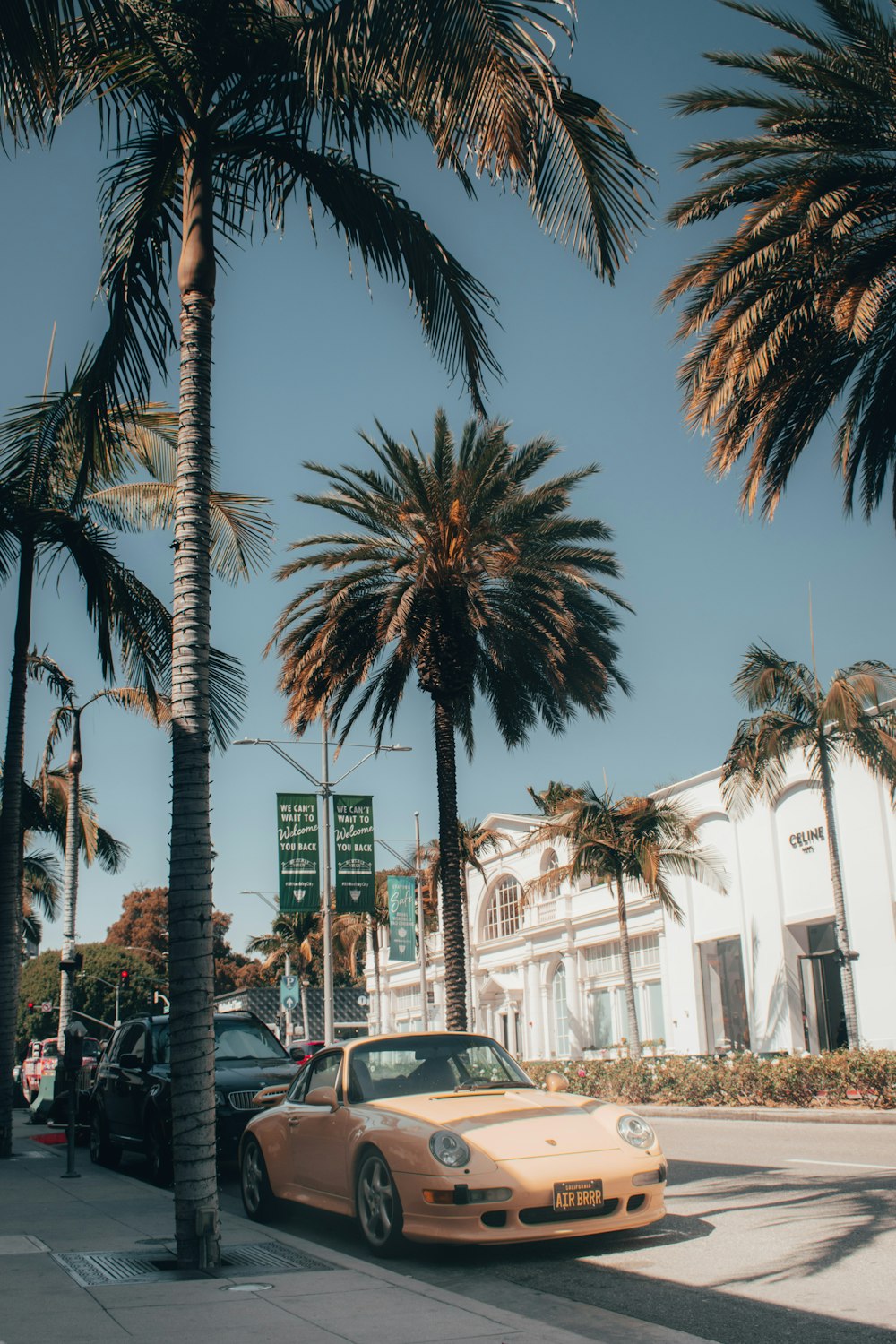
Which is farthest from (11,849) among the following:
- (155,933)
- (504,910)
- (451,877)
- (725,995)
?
(155,933)

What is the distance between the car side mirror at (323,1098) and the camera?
9.20 metres

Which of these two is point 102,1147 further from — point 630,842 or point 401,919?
point 401,919

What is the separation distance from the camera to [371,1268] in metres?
7.18

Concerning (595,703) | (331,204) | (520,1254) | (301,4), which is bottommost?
(520,1254)

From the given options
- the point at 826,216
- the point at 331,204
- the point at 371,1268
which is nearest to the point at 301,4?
the point at 331,204

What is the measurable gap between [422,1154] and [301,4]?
27.7 ft

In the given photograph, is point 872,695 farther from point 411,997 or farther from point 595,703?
Answer: point 411,997

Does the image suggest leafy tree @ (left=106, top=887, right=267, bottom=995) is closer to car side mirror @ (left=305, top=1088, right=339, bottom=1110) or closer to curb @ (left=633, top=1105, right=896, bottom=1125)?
curb @ (left=633, top=1105, right=896, bottom=1125)

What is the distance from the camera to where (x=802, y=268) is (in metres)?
14.6

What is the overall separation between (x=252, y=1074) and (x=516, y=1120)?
6.79 meters

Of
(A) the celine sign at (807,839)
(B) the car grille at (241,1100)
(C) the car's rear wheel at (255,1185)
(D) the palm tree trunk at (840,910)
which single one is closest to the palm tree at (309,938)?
(A) the celine sign at (807,839)

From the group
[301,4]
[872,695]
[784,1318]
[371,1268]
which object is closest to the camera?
[784,1318]

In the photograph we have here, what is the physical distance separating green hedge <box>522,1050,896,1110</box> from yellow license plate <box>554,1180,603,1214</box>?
35.4ft

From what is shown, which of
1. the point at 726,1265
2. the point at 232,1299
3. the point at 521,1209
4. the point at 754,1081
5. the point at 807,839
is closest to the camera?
the point at 232,1299
